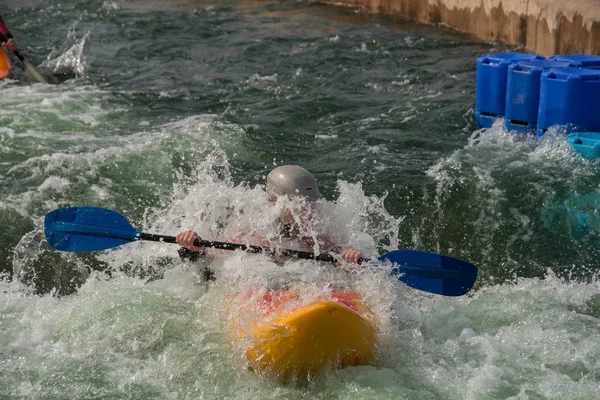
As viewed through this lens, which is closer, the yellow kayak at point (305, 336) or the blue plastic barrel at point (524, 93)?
the yellow kayak at point (305, 336)

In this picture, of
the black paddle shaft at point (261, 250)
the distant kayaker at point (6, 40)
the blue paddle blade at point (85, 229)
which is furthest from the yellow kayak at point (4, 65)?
the black paddle shaft at point (261, 250)

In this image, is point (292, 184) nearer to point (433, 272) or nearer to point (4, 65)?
point (433, 272)

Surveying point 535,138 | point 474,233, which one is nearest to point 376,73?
point 535,138

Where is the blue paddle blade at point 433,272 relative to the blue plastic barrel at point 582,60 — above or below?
below

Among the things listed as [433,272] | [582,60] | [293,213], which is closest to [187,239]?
[293,213]

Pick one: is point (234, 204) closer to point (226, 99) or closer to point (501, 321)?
point (501, 321)

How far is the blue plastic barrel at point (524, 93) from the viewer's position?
27.1 feet

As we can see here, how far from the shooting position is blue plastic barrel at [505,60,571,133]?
27.1 ft

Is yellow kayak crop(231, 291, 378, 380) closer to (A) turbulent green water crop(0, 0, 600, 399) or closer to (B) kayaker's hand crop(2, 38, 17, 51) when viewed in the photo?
(A) turbulent green water crop(0, 0, 600, 399)

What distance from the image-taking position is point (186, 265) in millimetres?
5766

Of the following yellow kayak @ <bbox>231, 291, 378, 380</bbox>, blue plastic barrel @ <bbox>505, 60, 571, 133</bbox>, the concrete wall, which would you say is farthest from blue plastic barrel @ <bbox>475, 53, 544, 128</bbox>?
yellow kayak @ <bbox>231, 291, 378, 380</bbox>

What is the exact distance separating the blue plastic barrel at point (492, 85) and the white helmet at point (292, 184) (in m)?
4.00

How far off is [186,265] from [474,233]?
100 inches

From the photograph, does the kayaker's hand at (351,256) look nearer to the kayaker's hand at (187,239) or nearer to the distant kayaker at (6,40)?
the kayaker's hand at (187,239)
